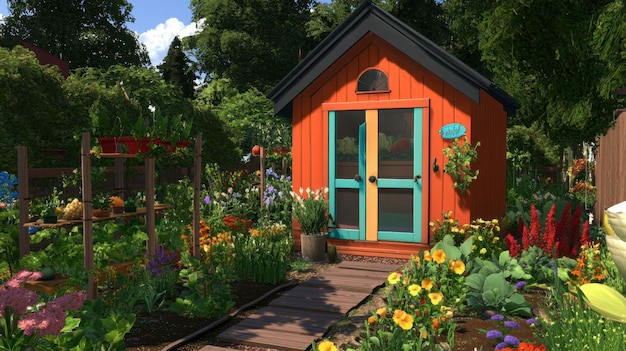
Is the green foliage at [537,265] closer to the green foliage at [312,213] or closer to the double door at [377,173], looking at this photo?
the double door at [377,173]

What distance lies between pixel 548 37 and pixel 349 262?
416 centimetres

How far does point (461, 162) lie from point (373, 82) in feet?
6.16

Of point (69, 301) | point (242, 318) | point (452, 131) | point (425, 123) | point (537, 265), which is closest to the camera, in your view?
point (69, 301)

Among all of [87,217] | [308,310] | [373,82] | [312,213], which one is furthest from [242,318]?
[373,82]

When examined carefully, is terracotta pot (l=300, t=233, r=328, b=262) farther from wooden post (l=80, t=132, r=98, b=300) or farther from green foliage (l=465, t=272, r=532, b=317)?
wooden post (l=80, t=132, r=98, b=300)

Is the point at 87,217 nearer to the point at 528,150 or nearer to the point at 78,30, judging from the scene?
the point at 528,150

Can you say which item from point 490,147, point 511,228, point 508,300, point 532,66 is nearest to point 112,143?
point 508,300

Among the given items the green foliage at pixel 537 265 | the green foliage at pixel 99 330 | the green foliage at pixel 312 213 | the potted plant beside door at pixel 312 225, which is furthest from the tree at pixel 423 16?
the green foliage at pixel 99 330

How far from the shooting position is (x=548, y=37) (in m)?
6.11

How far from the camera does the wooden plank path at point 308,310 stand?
5.23 meters

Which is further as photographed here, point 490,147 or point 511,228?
point 511,228

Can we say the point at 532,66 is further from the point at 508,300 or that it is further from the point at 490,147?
the point at 490,147

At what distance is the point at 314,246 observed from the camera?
8594 millimetres

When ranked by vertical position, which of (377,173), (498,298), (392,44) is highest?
(392,44)
